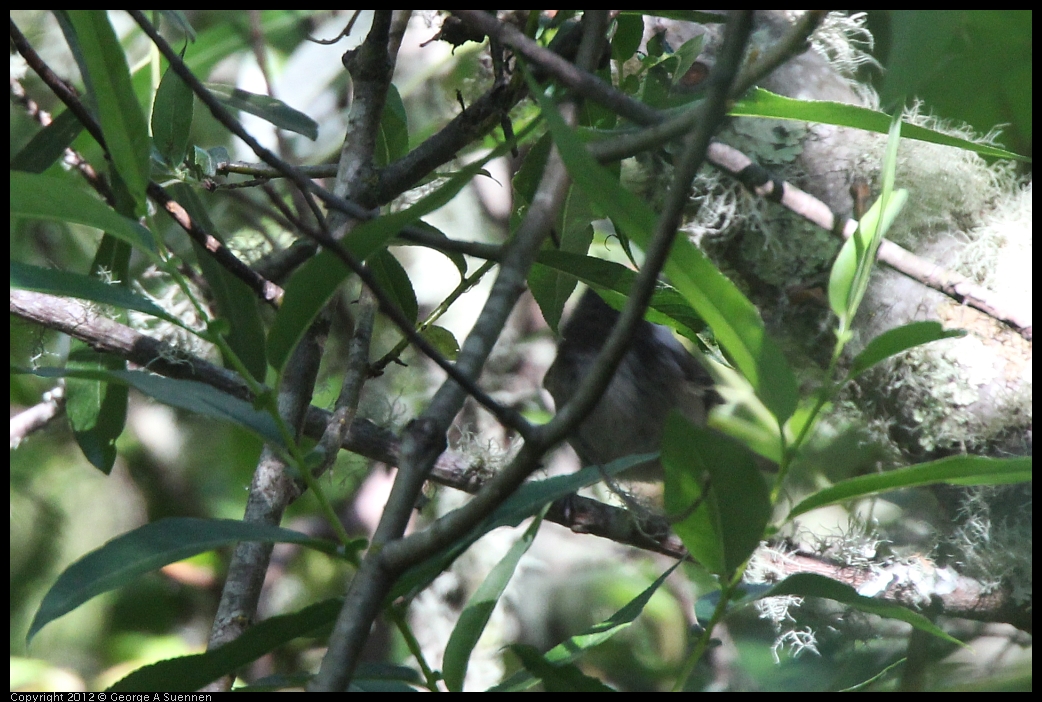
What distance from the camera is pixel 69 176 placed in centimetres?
162

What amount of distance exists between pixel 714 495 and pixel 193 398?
0.35 m

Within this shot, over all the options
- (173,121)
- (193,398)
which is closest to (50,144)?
(173,121)

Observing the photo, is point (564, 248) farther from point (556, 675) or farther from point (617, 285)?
point (556, 675)

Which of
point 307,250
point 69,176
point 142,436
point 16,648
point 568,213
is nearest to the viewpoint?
point 568,213

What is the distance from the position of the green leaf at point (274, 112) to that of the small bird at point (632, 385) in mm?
1055

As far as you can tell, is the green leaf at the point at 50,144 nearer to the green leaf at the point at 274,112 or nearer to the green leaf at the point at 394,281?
the green leaf at the point at 274,112

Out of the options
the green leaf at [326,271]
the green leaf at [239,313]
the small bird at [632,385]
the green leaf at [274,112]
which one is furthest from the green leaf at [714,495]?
the small bird at [632,385]

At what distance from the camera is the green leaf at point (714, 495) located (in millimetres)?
444

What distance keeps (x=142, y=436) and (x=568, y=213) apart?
1903 mm

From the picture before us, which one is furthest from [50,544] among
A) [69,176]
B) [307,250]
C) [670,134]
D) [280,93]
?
[670,134]

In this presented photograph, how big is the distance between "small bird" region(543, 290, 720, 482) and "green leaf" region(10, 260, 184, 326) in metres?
1.36

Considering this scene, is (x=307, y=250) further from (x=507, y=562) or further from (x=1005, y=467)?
(x=1005, y=467)

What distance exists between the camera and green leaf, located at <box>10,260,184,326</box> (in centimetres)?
54

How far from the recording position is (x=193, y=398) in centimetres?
52
